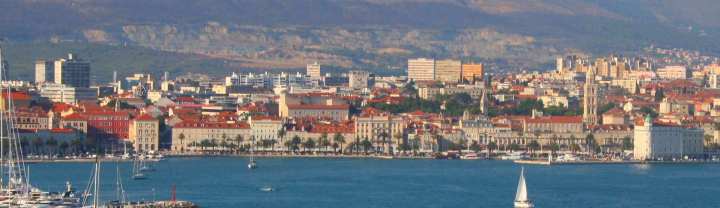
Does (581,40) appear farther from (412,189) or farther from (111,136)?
(412,189)

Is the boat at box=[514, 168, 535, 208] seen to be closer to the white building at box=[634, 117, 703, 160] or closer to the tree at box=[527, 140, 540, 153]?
the white building at box=[634, 117, 703, 160]

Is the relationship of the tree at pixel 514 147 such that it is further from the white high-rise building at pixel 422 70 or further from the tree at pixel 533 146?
the white high-rise building at pixel 422 70

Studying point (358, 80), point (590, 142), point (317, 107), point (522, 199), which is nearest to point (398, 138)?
point (590, 142)

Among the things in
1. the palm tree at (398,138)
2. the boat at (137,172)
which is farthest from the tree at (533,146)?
the boat at (137,172)

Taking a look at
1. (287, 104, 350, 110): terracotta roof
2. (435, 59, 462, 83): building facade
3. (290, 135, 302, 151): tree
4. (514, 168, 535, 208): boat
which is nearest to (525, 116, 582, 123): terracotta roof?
(290, 135, 302, 151): tree

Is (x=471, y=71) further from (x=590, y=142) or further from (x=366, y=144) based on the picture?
(x=366, y=144)

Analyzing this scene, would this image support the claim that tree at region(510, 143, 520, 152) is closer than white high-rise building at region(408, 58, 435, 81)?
Yes
